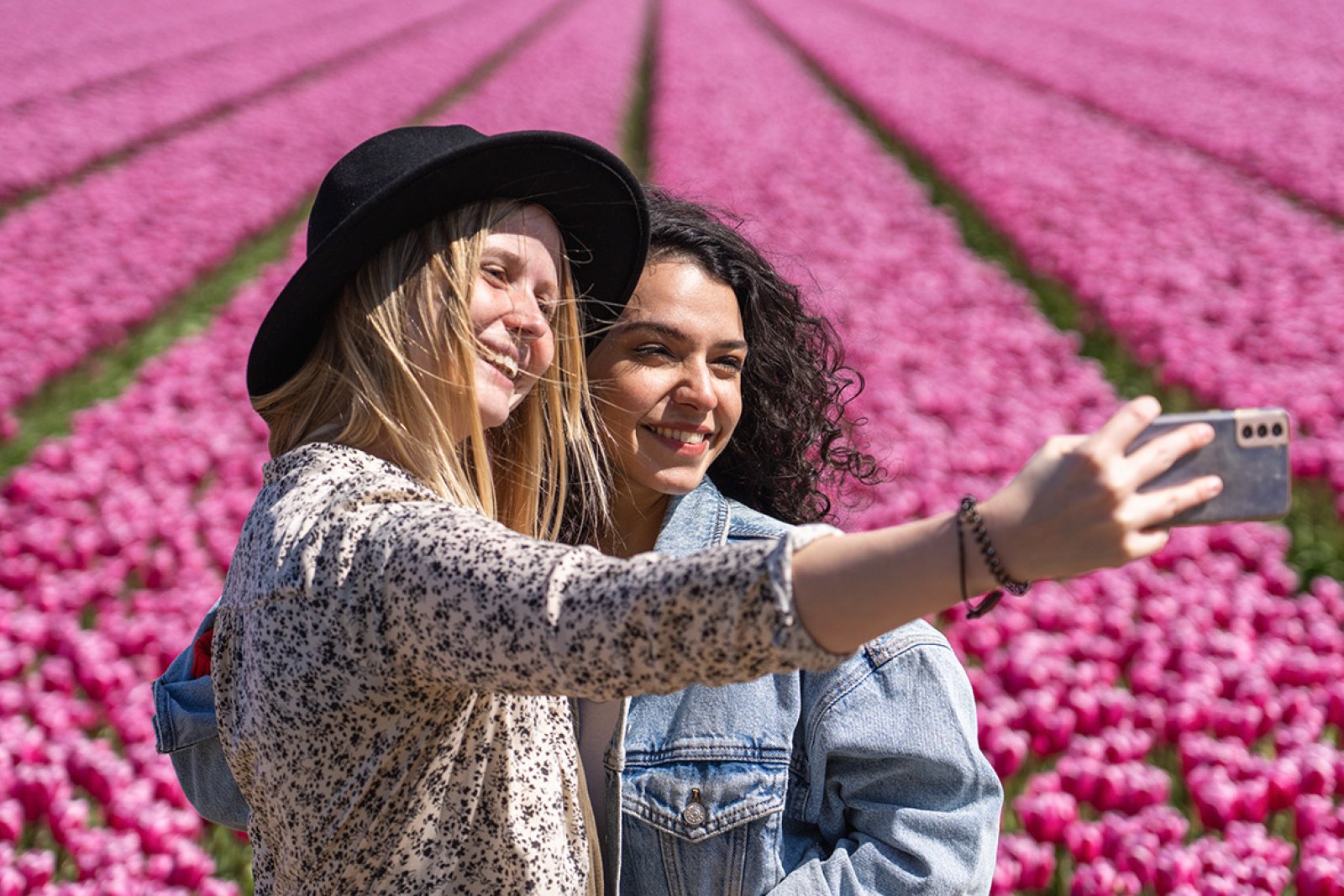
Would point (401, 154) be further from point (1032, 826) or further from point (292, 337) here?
point (1032, 826)

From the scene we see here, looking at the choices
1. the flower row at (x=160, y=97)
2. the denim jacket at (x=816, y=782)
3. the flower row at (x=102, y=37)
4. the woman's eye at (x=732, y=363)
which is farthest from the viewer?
the flower row at (x=102, y=37)

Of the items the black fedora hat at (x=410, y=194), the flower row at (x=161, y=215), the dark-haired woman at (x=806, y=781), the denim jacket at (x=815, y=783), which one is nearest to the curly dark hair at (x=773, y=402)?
the dark-haired woman at (x=806, y=781)

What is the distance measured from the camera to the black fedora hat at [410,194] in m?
1.43

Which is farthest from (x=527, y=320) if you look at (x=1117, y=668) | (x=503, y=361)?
(x=1117, y=668)

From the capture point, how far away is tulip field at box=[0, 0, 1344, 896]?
2982 mm

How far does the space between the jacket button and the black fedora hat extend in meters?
0.75

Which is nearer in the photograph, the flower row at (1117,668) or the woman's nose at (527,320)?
the woman's nose at (527,320)

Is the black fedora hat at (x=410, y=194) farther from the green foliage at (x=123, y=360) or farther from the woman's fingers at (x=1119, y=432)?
the green foliage at (x=123, y=360)

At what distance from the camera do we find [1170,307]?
274 inches

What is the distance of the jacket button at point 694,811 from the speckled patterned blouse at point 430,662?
183mm

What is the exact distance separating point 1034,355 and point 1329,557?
2.18 meters

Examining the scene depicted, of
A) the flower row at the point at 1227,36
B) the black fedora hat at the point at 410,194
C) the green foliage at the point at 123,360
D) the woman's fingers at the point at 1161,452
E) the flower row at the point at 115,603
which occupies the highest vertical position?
the woman's fingers at the point at 1161,452

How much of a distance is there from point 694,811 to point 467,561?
0.70 metres

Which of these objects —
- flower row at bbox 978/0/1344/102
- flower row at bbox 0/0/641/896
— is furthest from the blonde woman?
flower row at bbox 978/0/1344/102
